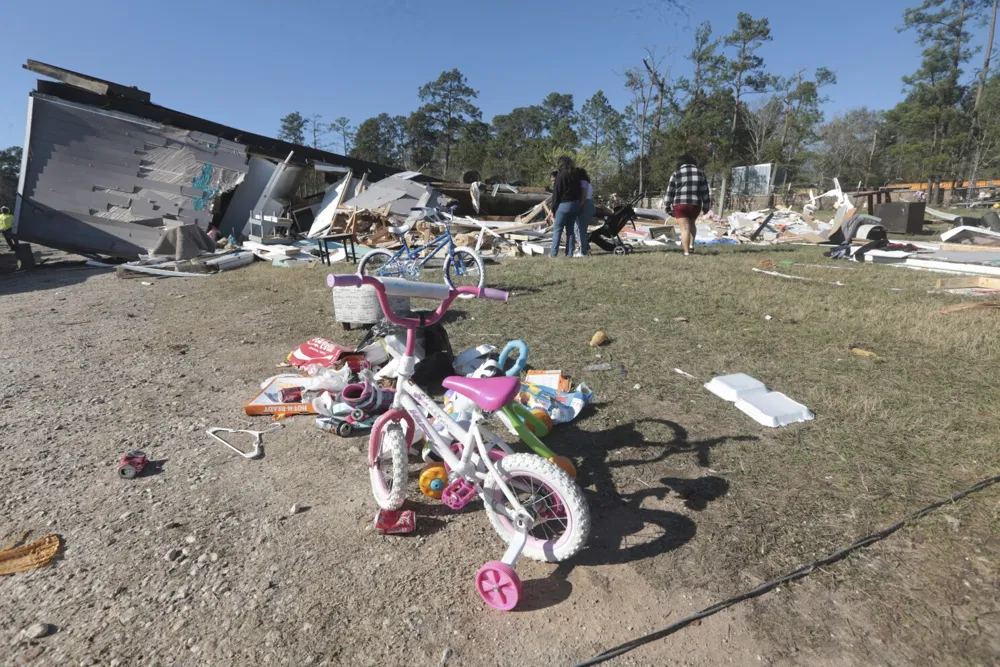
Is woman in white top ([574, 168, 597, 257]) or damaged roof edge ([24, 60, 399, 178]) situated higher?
damaged roof edge ([24, 60, 399, 178])

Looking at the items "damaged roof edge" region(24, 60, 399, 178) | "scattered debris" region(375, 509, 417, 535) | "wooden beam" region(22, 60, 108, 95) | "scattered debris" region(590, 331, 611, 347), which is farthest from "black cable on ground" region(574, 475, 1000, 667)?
"wooden beam" region(22, 60, 108, 95)

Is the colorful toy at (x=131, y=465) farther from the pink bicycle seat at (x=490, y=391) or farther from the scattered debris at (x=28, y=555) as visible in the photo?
the pink bicycle seat at (x=490, y=391)

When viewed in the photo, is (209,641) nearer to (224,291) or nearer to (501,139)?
(224,291)

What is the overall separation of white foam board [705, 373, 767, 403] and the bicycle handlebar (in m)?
2.04

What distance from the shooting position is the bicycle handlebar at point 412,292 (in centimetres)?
209

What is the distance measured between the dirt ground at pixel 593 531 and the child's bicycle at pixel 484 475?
13 centimetres

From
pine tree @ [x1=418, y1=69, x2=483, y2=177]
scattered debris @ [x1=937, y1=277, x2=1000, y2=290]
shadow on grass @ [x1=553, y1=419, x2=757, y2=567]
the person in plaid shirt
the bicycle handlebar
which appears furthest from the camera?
pine tree @ [x1=418, y1=69, x2=483, y2=177]

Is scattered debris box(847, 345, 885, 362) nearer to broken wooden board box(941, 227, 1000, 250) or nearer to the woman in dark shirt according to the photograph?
the woman in dark shirt

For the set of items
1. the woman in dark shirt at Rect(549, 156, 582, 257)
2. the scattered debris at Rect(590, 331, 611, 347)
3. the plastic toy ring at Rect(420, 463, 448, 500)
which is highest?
the woman in dark shirt at Rect(549, 156, 582, 257)

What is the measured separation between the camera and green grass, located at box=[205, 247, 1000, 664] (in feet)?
6.12

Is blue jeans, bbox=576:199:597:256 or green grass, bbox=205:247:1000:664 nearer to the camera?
green grass, bbox=205:247:1000:664

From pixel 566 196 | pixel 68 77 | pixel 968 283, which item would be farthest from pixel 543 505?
pixel 68 77

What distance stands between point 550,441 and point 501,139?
4652 centimetres

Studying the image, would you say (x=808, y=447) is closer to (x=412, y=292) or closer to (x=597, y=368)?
(x=597, y=368)
